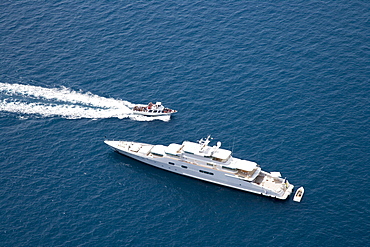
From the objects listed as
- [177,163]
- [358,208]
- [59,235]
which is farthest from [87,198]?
[358,208]

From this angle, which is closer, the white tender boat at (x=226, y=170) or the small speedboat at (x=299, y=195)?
the small speedboat at (x=299, y=195)

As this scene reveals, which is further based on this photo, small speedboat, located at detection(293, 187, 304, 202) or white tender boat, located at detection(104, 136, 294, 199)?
white tender boat, located at detection(104, 136, 294, 199)

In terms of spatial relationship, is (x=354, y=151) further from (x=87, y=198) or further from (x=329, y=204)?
(x=87, y=198)

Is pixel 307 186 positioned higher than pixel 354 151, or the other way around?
pixel 354 151

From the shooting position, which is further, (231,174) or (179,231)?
(231,174)

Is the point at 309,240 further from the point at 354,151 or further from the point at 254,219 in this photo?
the point at 354,151

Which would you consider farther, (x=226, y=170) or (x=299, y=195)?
(x=226, y=170)

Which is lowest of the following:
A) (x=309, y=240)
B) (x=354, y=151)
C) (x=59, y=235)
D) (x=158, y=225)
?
(x=59, y=235)

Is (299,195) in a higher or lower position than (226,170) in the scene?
lower

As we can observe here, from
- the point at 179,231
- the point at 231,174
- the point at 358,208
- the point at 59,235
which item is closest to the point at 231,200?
the point at 231,174
